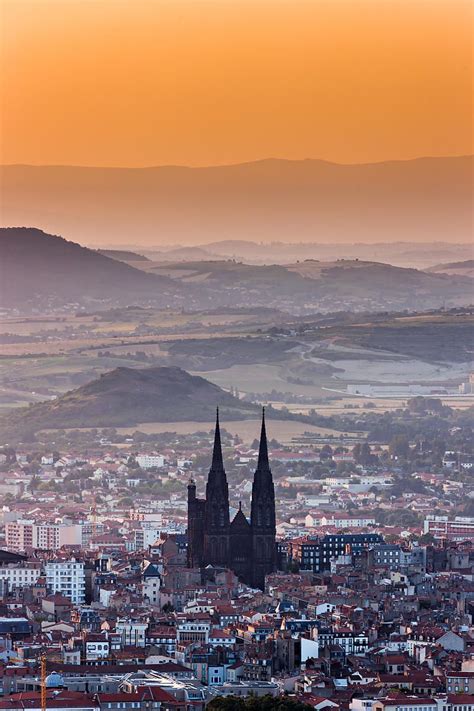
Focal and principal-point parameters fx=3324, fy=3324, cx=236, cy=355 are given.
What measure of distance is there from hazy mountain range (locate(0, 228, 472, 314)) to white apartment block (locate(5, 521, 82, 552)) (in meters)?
101

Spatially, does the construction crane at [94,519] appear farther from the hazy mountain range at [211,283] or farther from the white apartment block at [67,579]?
the hazy mountain range at [211,283]

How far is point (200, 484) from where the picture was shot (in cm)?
10850

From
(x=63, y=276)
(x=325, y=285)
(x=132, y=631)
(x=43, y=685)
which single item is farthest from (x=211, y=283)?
(x=43, y=685)

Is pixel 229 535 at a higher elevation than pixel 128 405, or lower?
lower

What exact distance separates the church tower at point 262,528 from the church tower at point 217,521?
0.61 m

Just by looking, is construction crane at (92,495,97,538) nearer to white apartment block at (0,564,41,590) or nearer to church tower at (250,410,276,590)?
church tower at (250,410,276,590)

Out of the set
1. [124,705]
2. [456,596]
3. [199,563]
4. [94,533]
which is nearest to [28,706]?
[124,705]

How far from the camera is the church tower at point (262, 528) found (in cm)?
6825

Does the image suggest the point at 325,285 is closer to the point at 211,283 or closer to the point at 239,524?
the point at 211,283

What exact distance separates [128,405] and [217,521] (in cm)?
7445

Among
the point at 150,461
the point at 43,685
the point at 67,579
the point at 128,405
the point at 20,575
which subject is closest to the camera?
the point at 43,685

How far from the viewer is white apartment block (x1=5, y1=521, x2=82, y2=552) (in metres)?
83.1

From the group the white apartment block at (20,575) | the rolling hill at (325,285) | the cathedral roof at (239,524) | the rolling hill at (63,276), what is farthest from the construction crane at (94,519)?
the rolling hill at (325,285)

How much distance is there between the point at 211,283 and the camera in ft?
641
